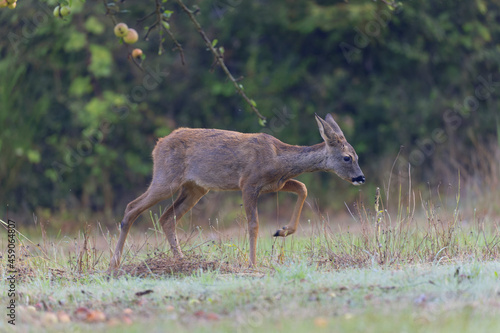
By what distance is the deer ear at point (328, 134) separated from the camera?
843 cm

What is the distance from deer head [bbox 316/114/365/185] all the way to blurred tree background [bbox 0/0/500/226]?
7617 millimetres

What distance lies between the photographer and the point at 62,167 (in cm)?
1647

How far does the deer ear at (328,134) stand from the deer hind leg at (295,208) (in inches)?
27.2

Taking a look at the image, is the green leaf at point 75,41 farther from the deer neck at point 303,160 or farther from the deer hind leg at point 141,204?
the deer neck at point 303,160

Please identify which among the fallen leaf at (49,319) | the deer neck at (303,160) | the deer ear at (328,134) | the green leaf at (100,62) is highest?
the green leaf at (100,62)

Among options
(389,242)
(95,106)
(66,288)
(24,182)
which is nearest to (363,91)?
(95,106)

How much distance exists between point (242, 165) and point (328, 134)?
106cm

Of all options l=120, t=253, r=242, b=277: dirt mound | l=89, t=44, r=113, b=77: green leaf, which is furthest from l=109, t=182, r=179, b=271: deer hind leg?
l=89, t=44, r=113, b=77: green leaf

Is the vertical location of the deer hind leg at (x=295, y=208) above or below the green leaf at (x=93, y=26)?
below

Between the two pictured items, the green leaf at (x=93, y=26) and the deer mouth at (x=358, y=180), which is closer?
the deer mouth at (x=358, y=180)

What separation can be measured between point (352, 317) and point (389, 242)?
2910 millimetres

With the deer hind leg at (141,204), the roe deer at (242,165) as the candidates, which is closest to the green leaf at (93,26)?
the roe deer at (242,165)

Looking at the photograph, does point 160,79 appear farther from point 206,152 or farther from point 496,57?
point 206,152

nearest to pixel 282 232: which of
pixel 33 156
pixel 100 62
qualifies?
pixel 100 62
